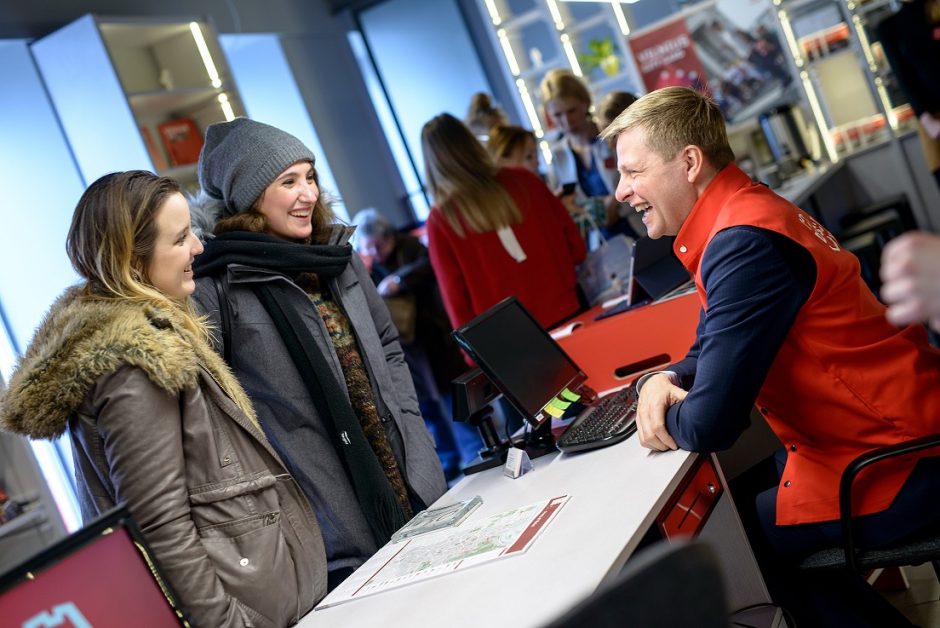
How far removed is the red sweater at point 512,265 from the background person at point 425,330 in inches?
66.5

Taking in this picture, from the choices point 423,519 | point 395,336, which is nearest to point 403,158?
point 395,336

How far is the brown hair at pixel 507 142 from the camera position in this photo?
16.7 ft

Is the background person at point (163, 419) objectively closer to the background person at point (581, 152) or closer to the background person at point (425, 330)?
the background person at point (581, 152)

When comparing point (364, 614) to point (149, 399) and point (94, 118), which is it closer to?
point (149, 399)

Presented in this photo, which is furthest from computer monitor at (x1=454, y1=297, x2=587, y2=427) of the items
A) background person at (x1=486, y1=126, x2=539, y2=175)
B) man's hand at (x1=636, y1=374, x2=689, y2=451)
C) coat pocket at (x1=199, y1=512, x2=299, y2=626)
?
background person at (x1=486, y1=126, x2=539, y2=175)

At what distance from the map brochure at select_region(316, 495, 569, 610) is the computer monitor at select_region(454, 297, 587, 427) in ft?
1.61

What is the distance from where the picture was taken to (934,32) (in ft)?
17.1

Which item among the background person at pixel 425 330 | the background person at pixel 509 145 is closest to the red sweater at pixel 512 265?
the background person at pixel 509 145

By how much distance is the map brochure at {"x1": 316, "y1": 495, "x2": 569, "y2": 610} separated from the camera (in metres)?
1.97

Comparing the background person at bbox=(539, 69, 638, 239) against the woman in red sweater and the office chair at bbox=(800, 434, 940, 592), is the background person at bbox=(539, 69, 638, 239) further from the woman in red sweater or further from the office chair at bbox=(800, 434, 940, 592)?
the office chair at bbox=(800, 434, 940, 592)

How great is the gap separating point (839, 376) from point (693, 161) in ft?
1.91

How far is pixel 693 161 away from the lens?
225cm

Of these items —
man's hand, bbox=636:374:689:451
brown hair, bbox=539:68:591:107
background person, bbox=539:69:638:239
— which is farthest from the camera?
brown hair, bbox=539:68:591:107

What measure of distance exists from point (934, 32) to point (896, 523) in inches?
160
